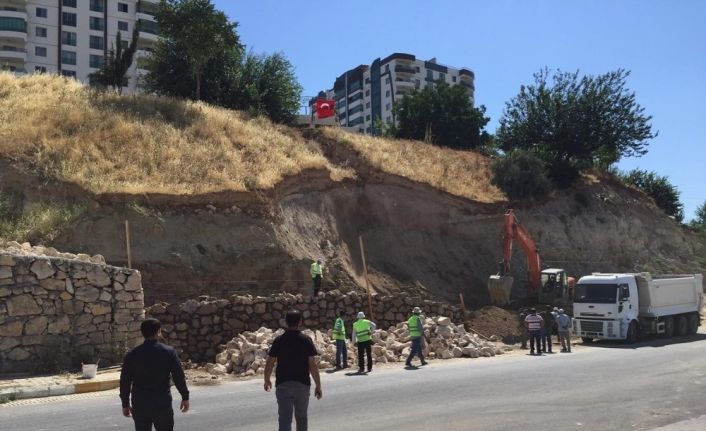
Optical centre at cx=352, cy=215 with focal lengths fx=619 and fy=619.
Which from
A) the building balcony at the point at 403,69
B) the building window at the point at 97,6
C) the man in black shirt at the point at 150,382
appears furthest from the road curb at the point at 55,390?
the building balcony at the point at 403,69

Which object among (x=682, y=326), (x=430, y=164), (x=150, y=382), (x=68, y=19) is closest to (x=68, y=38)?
(x=68, y=19)

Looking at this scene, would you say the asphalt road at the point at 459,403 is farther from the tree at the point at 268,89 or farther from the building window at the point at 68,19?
the building window at the point at 68,19

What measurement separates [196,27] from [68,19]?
46188 mm

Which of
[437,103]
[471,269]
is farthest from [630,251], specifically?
[437,103]

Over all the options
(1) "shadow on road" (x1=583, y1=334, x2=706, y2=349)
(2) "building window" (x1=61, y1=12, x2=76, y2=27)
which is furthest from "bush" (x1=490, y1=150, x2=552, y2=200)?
(2) "building window" (x1=61, y1=12, x2=76, y2=27)

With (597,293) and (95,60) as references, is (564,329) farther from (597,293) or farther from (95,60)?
(95,60)

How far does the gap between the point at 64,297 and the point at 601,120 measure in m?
36.2

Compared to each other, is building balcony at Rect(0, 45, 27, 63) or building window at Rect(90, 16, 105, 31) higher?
building window at Rect(90, 16, 105, 31)

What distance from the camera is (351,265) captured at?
2562 centimetres

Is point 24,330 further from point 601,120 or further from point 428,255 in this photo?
point 601,120

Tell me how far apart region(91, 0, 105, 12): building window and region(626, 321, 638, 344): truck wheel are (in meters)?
70.9

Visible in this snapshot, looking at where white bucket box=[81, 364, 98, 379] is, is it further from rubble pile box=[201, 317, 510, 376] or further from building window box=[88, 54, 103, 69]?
building window box=[88, 54, 103, 69]

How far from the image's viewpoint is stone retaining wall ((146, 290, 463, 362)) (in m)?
17.3

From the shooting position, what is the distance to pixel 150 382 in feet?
18.1
